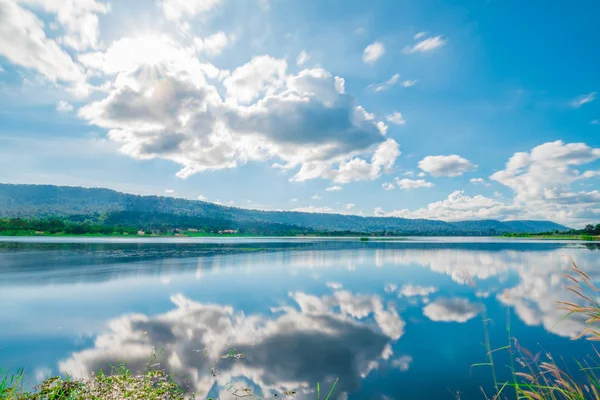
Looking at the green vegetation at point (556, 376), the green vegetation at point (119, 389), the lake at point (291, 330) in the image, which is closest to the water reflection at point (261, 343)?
the lake at point (291, 330)

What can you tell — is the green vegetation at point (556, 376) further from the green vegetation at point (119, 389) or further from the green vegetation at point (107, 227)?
the green vegetation at point (107, 227)

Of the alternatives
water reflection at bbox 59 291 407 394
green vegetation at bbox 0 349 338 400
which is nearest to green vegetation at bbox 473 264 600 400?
water reflection at bbox 59 291 407 394

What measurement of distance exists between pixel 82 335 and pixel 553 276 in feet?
101

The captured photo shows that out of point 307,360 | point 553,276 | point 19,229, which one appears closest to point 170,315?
point 307,360

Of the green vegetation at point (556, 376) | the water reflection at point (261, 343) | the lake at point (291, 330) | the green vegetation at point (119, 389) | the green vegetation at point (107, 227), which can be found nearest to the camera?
the green vegetation at point (556, 376)

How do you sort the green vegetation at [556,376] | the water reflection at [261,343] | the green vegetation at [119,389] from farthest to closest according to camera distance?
the water reflection at [261,343] < the green vegetation at [119,389] < the green vegetation at [556,376]

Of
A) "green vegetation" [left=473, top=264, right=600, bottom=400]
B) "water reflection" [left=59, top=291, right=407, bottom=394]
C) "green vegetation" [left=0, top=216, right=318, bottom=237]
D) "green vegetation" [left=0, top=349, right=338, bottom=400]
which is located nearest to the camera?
"green vegetation" [left=473, top=264, right=600, bottom=400]

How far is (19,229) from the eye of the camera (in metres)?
126

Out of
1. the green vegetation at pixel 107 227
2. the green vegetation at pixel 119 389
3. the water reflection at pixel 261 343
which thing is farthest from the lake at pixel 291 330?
the green vegetation at pixel 107 227

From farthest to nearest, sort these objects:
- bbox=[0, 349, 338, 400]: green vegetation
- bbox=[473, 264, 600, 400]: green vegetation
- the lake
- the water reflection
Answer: the water reflection, the lake, bbox=[0, 349, 338, 400]: green vegetation, bbox=[473, 264, 600, 400]: green vegetation

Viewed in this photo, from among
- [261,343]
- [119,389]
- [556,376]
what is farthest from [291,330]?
[556,376]

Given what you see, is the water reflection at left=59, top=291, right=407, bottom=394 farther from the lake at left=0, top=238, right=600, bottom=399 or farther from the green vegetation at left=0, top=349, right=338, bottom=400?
the green vegetation at left=0, top=349, right=338, bottom=400

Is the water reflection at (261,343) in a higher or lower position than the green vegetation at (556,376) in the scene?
lower

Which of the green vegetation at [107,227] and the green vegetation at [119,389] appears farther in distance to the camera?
the green vegetation at [107,227]
